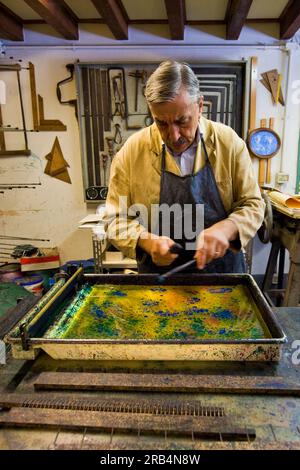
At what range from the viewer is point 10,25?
9.89 feet

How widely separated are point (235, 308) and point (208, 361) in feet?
0.97

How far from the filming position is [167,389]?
0.88m

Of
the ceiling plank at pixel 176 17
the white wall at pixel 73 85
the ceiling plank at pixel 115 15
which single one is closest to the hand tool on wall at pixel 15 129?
the white wall at pixel 73 85

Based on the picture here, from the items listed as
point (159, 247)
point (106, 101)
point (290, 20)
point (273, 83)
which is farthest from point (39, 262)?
point (290, 20)

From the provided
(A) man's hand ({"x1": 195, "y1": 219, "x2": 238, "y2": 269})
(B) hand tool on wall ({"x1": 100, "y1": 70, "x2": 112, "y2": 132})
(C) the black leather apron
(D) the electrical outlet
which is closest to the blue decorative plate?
(D) the electrical outlet

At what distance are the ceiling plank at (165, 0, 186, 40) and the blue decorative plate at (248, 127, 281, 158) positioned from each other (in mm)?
1172

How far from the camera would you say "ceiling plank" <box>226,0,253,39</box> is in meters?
2.57

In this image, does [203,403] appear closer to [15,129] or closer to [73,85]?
[73,85]

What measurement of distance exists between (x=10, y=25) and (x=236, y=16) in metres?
1.98

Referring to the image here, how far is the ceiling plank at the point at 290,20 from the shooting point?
9.06 feet

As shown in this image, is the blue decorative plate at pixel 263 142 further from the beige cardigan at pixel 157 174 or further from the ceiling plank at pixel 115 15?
the beige cardigan at pixel 157 174

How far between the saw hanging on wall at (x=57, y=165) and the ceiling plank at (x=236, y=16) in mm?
1970

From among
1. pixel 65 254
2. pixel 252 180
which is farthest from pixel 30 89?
pixel 252 180
